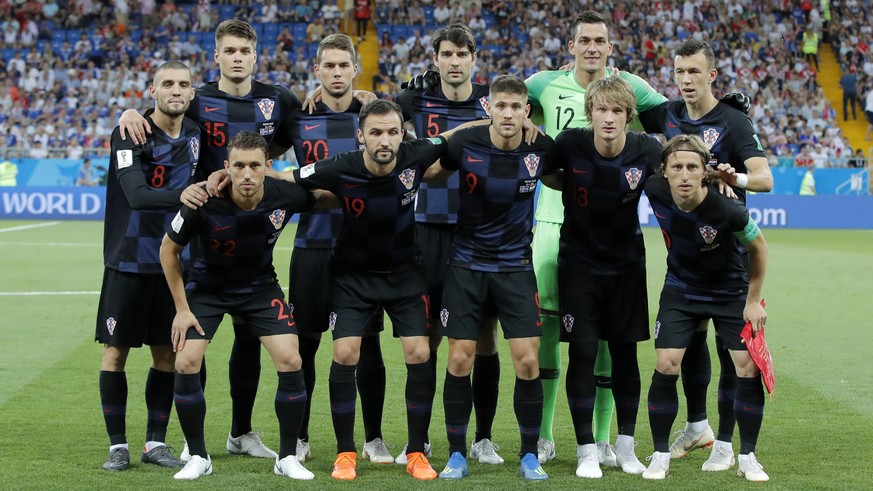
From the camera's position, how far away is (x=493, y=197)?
602 cm

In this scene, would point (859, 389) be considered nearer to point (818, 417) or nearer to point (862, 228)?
point (818, 417)

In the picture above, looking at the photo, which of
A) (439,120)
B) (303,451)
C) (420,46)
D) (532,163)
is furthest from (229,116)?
(420,46)

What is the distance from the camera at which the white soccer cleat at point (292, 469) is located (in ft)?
18.8

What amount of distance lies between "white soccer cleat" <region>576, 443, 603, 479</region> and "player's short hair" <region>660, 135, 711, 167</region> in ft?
5.47

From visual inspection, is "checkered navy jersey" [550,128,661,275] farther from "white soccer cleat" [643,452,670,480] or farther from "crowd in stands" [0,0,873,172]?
"crowd in stands" [0,0,873,172]

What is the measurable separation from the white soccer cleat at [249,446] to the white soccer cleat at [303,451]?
0.60 feet

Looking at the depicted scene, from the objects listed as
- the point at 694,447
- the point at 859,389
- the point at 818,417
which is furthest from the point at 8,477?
the point at 859,389

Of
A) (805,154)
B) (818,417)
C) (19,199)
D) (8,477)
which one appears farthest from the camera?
(805,154)

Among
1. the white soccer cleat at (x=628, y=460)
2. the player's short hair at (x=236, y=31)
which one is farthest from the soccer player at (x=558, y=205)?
the player's short hair at (x=236, y=31)

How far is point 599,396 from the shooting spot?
660 cm

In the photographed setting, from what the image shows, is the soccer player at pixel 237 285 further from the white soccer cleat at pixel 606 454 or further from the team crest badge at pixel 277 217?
the white soccer cleat at pixel 606 454

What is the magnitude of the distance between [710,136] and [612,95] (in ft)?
2.48

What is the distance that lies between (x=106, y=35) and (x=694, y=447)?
29182 millimetres

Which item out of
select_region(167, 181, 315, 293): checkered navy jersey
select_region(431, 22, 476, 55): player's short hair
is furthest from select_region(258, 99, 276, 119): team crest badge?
select_region(431, 22, 476, 55): player's short hair
